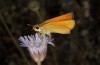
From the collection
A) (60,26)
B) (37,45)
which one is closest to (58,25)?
(60,26)

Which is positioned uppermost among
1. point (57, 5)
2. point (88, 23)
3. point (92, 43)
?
point (57, 5)

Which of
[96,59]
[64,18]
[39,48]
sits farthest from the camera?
[96,59]

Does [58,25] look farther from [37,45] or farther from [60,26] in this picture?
[37,45]

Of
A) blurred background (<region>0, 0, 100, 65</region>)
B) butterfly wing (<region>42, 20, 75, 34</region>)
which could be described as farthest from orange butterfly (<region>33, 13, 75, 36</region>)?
blurred background (<region>0, 0, 100, 65</region>)

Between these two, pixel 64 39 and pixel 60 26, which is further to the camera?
pixel 64 39

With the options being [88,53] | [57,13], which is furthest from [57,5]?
[88,53]

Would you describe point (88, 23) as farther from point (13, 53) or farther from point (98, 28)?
point (13, 53)

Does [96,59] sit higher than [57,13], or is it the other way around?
[57,13]

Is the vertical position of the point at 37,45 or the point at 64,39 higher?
the point at 64,39
